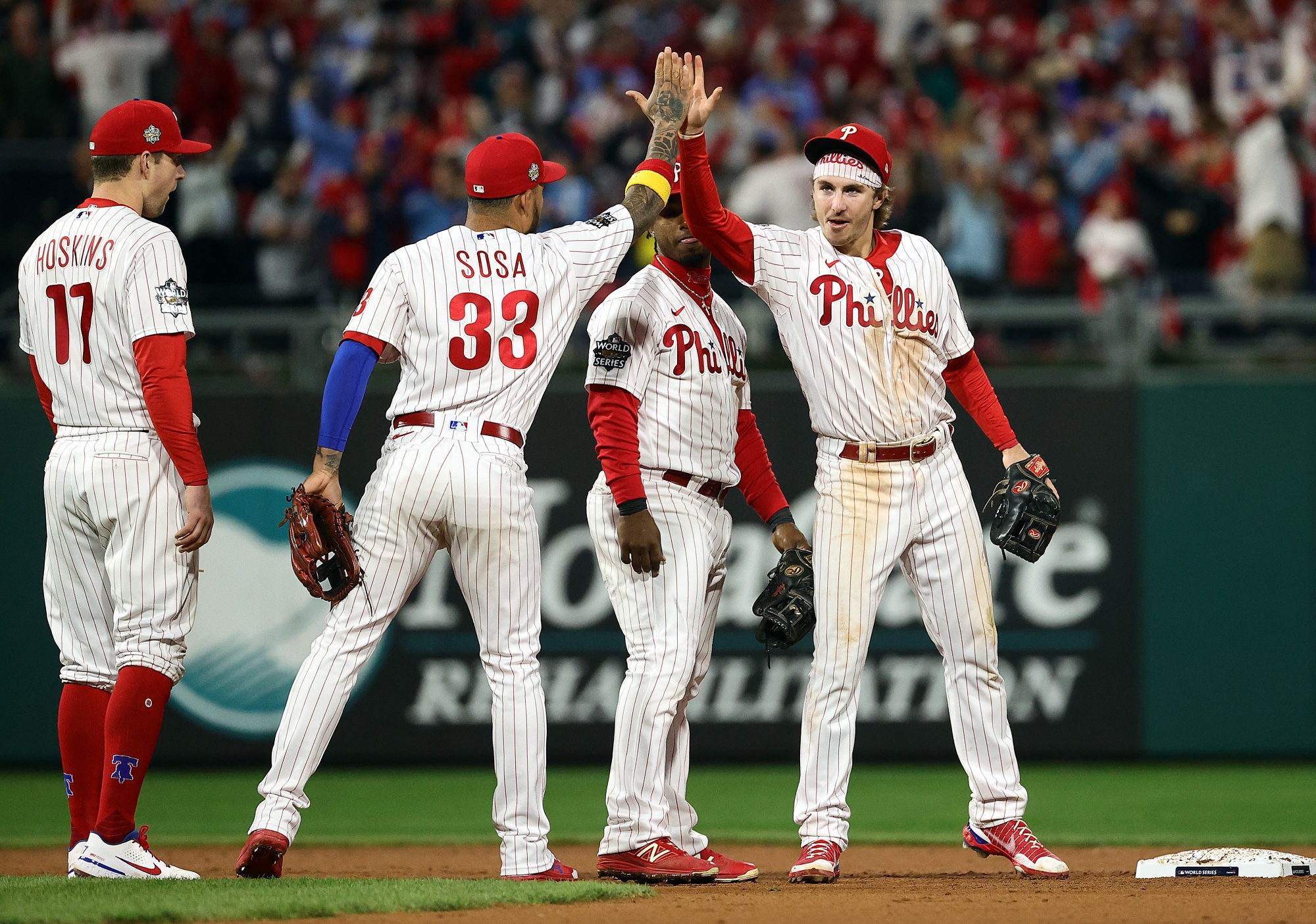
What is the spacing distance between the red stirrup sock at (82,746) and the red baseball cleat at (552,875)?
4.55ft

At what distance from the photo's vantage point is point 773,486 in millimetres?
5535

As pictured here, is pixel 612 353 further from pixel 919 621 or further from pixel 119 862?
pixel 919 621

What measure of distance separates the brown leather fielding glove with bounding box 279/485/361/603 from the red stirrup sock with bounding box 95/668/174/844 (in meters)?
0.62

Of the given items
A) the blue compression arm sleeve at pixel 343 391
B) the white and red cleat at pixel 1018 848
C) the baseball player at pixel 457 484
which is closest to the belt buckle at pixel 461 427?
the baseball player at pixel 457 484

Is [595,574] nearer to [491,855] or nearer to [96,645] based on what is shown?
[491,855]

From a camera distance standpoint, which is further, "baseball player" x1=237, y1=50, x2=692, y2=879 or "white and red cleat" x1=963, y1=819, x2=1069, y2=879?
"white and red cleat" x1=963, y1=819, x2=1069, y2=879

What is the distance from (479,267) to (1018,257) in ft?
22.6

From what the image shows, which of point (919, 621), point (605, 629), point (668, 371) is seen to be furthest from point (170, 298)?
point (919, 621)

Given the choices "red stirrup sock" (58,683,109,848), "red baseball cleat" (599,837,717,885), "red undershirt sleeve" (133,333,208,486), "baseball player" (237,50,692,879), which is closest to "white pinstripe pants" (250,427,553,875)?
"baseball player" (237,50,692,879)

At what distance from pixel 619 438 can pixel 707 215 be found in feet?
2.48

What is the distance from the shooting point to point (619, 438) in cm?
505

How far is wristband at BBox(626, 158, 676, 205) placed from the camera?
5238 millimetres

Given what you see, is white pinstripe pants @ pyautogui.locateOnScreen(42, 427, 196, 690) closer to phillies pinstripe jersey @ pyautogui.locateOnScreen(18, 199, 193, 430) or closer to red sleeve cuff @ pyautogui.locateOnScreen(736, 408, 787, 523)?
phillies pinstripe jersey @ pyautogui.locateOnScreen(18, 199, 193, 430)

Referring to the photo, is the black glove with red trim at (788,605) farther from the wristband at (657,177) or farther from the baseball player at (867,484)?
the wristband at (657,177)
